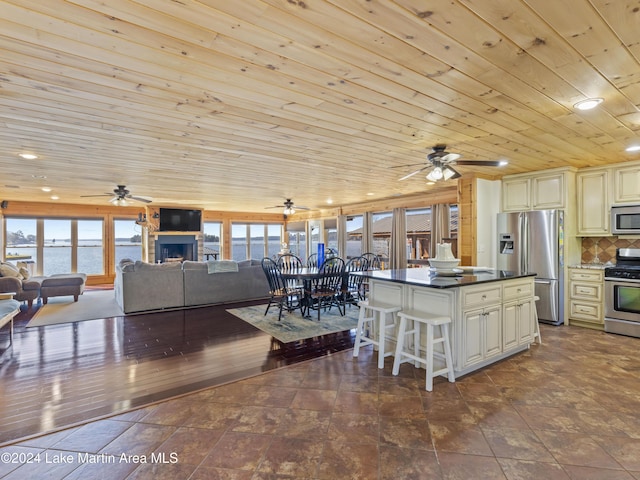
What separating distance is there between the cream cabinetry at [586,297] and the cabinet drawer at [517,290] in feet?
5.74

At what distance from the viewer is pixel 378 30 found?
1645 millimetres

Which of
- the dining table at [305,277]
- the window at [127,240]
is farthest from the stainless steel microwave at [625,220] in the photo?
A: the window at [127,240]

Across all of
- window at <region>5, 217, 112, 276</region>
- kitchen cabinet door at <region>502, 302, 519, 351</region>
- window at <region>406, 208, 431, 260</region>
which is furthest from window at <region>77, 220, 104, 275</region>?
kitchen cabinet door at <region>502, 302, 519, 351</region>

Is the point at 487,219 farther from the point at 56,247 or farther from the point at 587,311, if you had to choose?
the point at 56,247

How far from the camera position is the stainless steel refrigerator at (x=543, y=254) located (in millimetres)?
4750

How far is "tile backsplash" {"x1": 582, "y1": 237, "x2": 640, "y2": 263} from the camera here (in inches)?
185

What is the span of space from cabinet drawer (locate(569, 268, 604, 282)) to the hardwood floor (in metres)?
3.46

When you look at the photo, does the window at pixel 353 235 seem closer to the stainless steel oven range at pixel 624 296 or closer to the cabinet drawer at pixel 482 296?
Answer: the stainless steel oven range at pixel 624 296

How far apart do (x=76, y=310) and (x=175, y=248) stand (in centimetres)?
451

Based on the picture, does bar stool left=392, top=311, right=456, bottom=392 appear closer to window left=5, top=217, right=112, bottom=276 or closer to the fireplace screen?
the fireplace screen

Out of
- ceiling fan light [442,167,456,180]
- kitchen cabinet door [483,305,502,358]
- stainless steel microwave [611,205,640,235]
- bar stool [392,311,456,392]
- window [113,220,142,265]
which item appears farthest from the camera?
window [113,220,142,265]

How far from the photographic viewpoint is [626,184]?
448 centimetres

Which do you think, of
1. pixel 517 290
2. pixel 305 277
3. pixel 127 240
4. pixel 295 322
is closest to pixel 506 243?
pixel 517 290

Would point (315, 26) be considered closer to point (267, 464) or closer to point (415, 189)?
point (267, 464)
